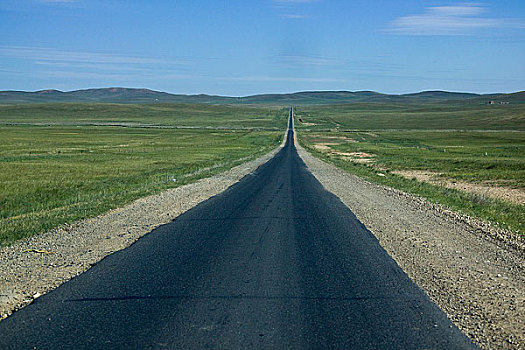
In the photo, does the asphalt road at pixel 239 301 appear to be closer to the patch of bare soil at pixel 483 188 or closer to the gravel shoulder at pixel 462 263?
the gravel shoulder at pixel 462 263

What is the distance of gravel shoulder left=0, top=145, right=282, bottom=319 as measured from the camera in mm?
7613

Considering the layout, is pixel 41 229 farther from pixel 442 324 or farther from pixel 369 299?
pixel 442 324

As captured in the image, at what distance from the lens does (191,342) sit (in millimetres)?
5641

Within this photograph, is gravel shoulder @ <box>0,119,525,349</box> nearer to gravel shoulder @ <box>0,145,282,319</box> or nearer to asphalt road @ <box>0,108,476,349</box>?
gravel shoulder @ <box>0,145,282,319</box>

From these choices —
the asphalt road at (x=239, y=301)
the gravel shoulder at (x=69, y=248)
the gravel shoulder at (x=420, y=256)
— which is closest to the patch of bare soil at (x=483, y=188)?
the gravel shoulder at (x=420, y=256)

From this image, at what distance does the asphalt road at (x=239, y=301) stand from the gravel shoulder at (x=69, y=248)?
13.5 inches

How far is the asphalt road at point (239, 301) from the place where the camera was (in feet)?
19.0

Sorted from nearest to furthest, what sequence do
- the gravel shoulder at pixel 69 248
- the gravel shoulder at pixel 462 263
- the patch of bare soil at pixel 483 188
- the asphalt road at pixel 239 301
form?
the asphalt road at pixel 239 301
the gravel shoulder at pixel 462 263
the gravel shoulder at pixel 69 248
the patch of bare soil at pixel 483 188

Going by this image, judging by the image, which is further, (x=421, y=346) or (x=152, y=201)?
(x=152, y=201)

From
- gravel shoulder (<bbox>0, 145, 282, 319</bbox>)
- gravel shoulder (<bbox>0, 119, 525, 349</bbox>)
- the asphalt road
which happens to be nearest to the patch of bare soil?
gravel shoulder (<bbox>0, 119, 525, 349</bbox>)

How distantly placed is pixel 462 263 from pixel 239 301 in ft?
15.4

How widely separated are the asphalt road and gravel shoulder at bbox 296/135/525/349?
33 cm

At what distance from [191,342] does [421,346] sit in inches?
104

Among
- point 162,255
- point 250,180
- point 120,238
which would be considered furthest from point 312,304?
point 250,180
